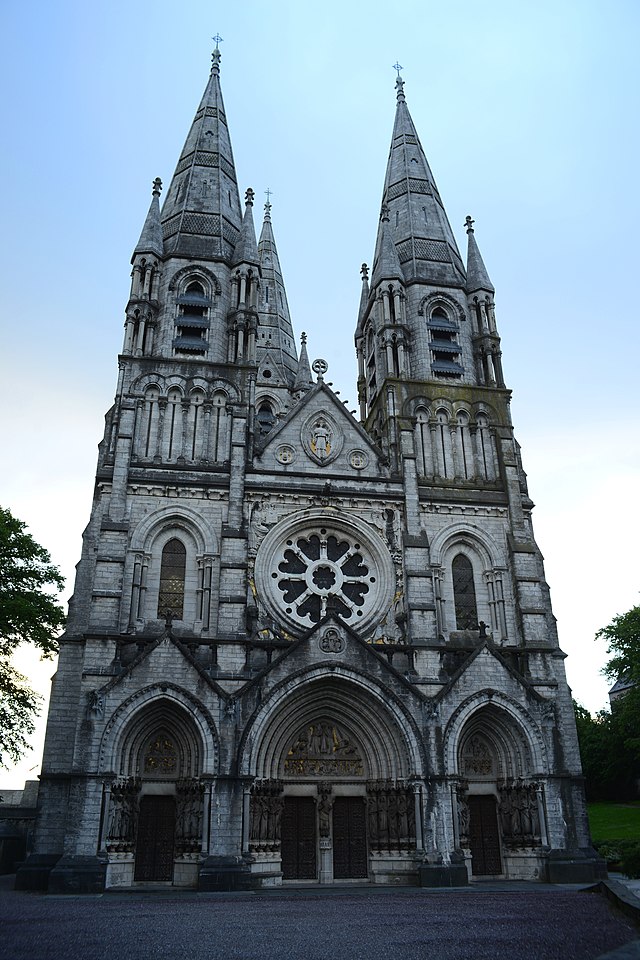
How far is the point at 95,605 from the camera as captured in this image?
2367cm

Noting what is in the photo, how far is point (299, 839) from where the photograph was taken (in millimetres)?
23172

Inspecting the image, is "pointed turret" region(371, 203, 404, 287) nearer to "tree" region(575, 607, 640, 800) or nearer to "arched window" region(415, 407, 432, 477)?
"arched window" region(415, 407, 432, 477)

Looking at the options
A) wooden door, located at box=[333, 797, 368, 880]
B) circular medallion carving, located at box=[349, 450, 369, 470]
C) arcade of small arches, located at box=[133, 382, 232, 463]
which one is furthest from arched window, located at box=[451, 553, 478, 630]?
arcade of small arches, located at box=[133, 382, 232, 463]

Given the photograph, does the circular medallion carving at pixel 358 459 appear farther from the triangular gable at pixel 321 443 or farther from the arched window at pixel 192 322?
the arched window at pixel 192 322

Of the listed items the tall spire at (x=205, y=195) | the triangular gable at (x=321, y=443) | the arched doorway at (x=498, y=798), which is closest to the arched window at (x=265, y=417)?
the tall spire at (x=205, y=195)

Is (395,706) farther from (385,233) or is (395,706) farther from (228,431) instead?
(385,233)

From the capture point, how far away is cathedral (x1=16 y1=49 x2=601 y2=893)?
21953 mm

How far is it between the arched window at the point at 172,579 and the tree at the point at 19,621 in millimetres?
4218

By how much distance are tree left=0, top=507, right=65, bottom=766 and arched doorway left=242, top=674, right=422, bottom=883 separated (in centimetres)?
892

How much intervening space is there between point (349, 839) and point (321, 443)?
13506mm

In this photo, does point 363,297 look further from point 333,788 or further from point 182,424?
point 333,788

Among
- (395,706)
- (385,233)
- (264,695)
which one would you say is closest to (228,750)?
(264,695)

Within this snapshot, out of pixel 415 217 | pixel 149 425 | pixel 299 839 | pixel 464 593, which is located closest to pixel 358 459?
pixel 464 593

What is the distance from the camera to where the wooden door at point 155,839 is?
21.8 m
